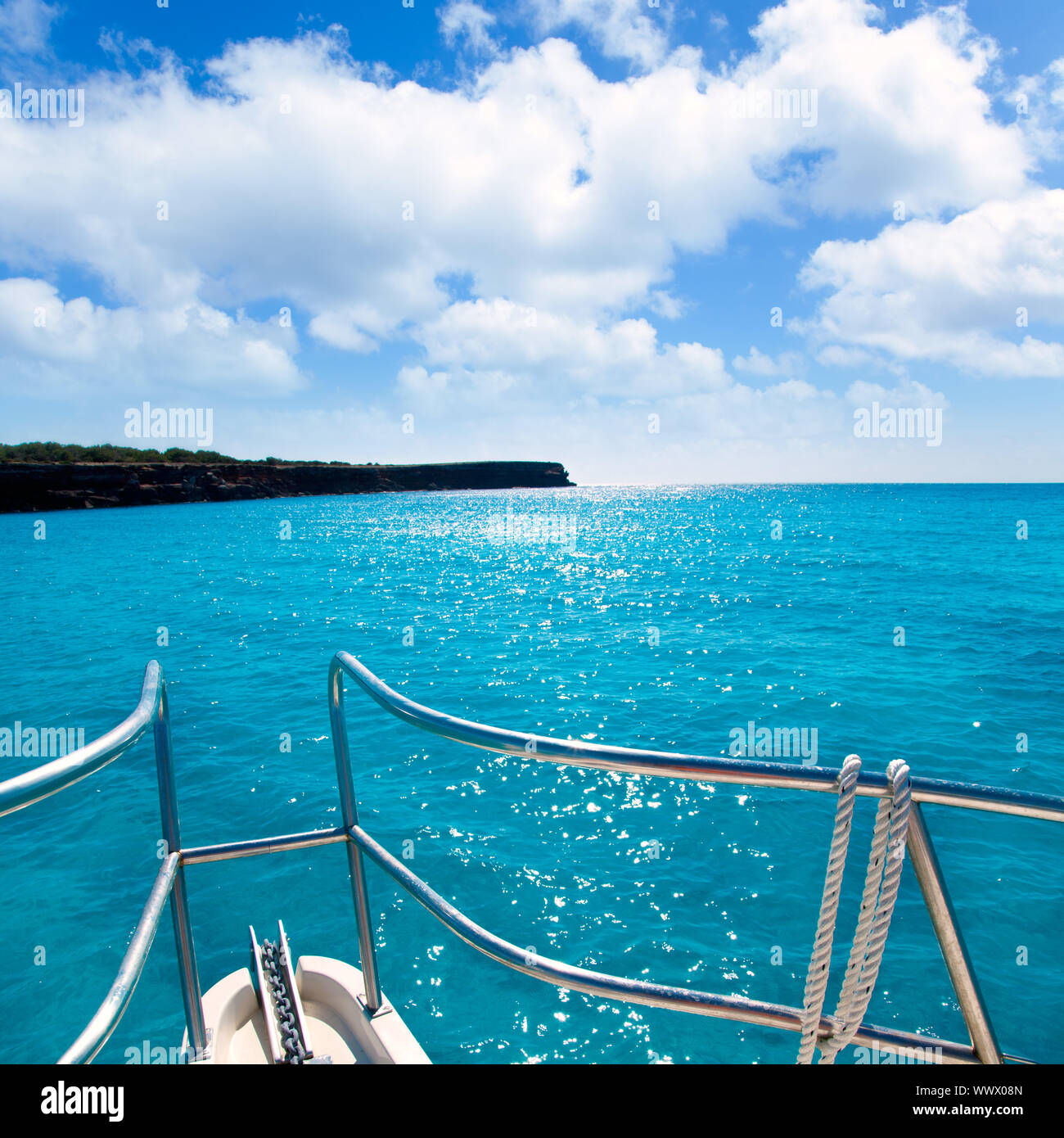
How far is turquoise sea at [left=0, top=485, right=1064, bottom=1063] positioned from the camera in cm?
464

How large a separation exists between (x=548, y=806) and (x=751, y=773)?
253 inches

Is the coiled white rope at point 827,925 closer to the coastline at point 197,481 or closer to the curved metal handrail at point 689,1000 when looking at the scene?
the curved metal handrail at point 689,1000

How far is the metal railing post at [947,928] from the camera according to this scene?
1351 mm

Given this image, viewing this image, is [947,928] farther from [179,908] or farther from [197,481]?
[197,481]

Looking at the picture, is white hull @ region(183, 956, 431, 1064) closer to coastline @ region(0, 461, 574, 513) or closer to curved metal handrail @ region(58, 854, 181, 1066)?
curved metal handrail @ region(58, 854, 181, 1066)

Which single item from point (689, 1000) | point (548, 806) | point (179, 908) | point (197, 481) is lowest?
point (548, 806)

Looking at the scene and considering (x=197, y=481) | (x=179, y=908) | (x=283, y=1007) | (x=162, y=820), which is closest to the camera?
(x=162, y=820)

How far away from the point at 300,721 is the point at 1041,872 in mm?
9149

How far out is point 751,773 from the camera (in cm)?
135

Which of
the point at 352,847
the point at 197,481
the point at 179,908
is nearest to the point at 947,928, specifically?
the point at 352,847

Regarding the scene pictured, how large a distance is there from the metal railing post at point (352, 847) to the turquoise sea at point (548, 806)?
2.29 meters

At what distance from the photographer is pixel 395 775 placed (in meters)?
8.24
